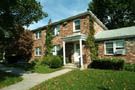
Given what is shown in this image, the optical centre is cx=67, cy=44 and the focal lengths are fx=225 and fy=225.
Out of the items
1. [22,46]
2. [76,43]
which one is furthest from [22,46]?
[76,43]

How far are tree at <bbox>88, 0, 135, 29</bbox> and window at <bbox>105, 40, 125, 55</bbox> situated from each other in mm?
22536

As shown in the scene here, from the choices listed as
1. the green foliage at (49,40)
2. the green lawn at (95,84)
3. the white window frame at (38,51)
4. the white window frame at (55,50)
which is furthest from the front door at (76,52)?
the green lawn at (95,84)

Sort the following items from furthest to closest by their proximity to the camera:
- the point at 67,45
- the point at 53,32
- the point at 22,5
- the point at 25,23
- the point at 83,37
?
1. the point at 53,32
2. the point at 67,45
3. the point at 83,37
4. the point at 25,23
5. the point at 22,5

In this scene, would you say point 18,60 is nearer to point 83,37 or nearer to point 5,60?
point 5,60

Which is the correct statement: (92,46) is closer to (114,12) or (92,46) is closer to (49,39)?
(49,39)

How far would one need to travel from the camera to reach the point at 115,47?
24.2 metres

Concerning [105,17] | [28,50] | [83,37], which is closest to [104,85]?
[83,37]

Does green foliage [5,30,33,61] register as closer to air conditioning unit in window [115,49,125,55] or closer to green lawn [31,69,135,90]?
air conditioning unit in window [115,49,125,55]

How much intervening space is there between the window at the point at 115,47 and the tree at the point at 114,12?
73.9 feet

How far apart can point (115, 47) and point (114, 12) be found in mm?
25386

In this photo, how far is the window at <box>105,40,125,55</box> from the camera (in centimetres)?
2371

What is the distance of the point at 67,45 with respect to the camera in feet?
96.3

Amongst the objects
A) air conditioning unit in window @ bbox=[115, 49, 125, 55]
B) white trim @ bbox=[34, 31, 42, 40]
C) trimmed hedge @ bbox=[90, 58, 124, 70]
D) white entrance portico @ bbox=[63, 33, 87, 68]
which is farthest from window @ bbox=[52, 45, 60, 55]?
air conditioning unit in window @ bbox=[115, 49, 125, 55]

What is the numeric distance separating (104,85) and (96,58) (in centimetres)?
1198
